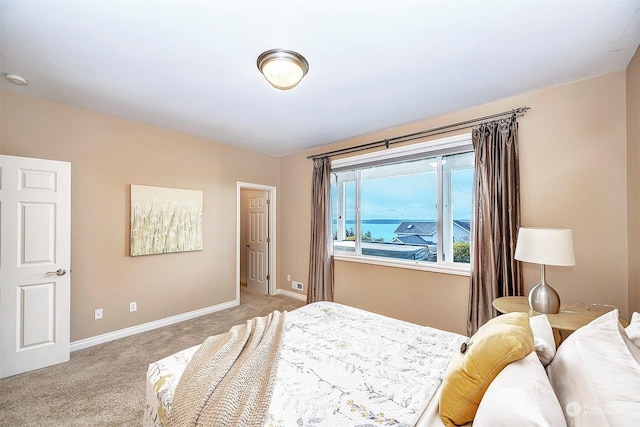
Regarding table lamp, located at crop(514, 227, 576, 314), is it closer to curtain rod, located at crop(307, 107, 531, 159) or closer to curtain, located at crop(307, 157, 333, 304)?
curtain rod, located at crop(307, 107, 531, 159)

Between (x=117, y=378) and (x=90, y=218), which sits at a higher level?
(x=90, y=218)

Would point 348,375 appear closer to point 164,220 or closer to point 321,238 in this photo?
point 321,238

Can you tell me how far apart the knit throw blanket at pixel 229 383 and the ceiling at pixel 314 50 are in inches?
77.3

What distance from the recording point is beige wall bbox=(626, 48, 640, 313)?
6.20ft

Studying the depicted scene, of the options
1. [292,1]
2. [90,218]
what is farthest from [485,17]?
[90,218]

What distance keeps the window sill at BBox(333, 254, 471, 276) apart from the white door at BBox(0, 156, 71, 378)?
3.15 meters

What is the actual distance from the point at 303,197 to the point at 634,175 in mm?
3696

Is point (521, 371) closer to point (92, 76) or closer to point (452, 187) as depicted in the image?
point (452, 187)

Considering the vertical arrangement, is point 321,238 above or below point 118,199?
below

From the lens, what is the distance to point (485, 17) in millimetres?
1578

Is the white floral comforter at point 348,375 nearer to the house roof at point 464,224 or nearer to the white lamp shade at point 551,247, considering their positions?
the white lamp shade at point 551,247

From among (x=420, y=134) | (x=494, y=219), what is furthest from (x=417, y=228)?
(x=420, y=134)

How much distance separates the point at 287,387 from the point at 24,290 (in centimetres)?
277

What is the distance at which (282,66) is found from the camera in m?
1.91
